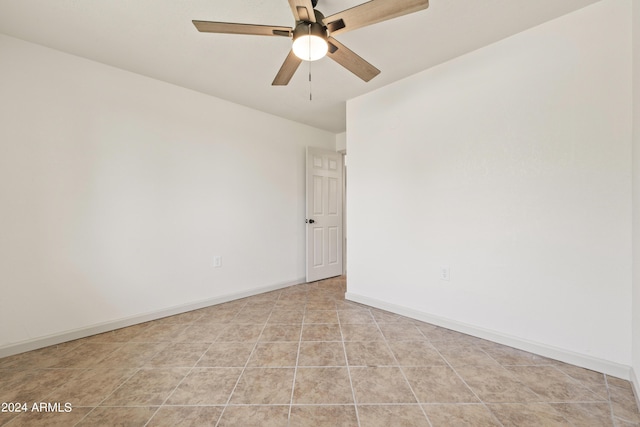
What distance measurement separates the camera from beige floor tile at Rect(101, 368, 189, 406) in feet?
A: 4.74

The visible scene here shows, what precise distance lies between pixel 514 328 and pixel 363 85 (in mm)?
2616

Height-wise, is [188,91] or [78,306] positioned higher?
[188,91]

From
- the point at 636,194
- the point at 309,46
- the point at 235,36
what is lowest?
the point at 636,194

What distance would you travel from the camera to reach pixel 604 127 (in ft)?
5.46

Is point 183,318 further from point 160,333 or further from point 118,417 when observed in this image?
point 118,417

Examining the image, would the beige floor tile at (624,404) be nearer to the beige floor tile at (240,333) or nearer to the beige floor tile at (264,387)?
the beige floor tile at (264,387)

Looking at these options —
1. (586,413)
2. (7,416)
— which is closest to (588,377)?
(586,413)

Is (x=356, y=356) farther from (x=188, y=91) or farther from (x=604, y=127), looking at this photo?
(x=188, y=91)

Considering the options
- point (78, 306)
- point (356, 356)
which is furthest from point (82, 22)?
point (356, 356)

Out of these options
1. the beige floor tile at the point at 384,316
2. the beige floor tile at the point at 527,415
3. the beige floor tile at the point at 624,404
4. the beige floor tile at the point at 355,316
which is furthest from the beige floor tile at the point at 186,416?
the beige floor tile at the point at 624,404

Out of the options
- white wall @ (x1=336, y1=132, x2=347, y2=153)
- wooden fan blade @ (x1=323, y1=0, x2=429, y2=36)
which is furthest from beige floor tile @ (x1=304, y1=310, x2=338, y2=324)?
white wall @ (x1=336, y1=132, x2=347, y2=153)

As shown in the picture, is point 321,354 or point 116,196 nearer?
point 321,354

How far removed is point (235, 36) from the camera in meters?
1.96

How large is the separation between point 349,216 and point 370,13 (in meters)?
2.12
